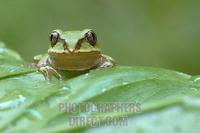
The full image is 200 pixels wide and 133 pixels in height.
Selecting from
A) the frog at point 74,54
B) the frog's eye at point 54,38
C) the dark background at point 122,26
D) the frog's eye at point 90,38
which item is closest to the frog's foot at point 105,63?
the frog at point 74,54

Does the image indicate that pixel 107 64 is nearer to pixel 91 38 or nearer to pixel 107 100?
pixel 91 38

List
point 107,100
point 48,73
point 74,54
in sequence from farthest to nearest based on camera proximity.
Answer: point 74,54, point 48,73, point 107,100

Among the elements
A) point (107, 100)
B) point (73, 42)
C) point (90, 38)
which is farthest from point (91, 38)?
point (107, 100)

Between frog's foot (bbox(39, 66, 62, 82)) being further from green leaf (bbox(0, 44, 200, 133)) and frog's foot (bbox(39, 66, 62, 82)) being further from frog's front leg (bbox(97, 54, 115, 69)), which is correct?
frog's front leg (bbox(97, 54, 115, 69))

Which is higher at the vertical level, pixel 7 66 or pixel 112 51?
pixel 7 66

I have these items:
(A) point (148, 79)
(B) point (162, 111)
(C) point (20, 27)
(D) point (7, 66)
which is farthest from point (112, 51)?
(B) point (162, 111)

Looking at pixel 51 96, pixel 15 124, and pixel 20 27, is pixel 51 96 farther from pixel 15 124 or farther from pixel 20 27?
pixel 20 27

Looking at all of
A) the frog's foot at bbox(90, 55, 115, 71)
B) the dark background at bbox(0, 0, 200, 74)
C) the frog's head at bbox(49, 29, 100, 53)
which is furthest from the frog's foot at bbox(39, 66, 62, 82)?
the dark background at bbox(0, 0, 200, 74)
